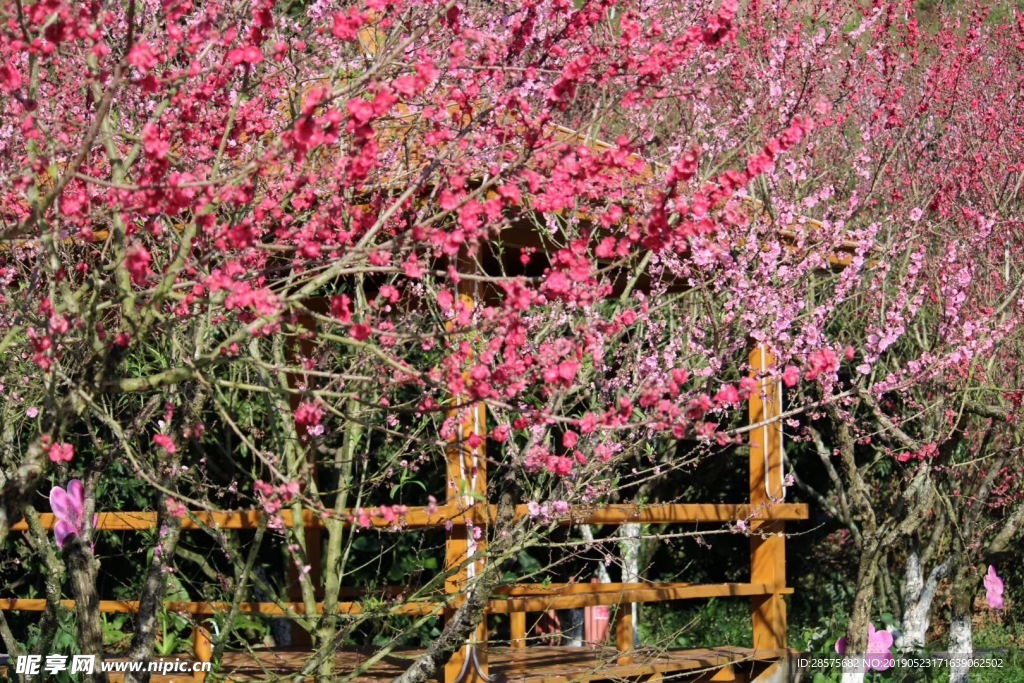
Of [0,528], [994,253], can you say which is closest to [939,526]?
[994,253]

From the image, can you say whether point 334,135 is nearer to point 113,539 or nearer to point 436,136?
point 436,136

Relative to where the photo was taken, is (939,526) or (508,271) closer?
(508,271)

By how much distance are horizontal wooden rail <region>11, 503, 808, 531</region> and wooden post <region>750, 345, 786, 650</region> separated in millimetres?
161

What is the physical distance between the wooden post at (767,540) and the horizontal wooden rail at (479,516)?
6.3 inches

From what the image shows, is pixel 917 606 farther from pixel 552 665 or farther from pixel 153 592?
pixel 153 592

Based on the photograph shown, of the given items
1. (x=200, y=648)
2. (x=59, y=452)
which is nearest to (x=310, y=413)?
(x=59, y=452)

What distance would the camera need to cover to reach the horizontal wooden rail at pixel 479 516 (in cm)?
629

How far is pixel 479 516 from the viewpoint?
648 centimetres

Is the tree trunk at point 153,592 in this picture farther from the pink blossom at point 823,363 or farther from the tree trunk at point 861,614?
the tree trunk at point 861,614

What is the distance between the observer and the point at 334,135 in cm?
337

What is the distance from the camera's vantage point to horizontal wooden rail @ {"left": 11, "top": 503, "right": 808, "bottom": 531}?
6285 millimetres

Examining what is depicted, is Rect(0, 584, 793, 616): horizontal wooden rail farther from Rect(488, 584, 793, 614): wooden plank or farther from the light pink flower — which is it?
the light pink flower

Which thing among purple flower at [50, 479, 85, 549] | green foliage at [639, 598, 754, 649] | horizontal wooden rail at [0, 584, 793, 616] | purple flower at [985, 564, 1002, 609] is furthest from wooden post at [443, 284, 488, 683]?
purple flower at [985, 564, 1002, 609]

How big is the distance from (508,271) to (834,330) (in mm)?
5120
